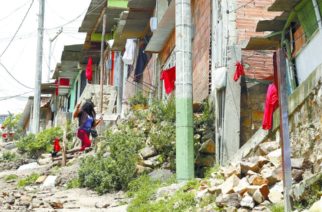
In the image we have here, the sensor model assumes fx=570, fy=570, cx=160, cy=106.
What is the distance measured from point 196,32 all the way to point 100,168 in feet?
Result: 14.8

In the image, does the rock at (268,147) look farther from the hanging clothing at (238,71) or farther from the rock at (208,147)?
the rock at (208,147)

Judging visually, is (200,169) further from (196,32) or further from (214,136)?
(196,32)

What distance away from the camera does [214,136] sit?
12328mm

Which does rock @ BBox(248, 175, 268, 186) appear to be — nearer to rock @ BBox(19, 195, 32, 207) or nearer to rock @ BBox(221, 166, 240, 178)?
rock @ BBox(221, 166, 240, 178)

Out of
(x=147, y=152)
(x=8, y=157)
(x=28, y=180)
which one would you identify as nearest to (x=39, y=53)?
(x=8, y=157)

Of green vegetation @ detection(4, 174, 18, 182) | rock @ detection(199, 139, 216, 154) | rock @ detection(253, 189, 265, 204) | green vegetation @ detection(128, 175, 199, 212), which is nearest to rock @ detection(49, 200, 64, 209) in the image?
green vegetation @ detection(128, 175, 199, 212)

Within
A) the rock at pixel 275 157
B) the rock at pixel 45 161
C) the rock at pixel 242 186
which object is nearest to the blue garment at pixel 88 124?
the rock at pixel 45 161

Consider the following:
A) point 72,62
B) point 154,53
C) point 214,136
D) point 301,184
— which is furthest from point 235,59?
point 72,62

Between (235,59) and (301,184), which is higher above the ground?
(235,59)

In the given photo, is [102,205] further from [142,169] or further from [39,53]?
[39,53]

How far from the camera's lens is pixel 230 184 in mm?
7934

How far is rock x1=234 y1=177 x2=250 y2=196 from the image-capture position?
299 inches

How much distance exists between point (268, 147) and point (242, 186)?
Answer: 1.48 metres

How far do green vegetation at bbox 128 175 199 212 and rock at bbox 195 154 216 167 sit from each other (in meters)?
1.21
